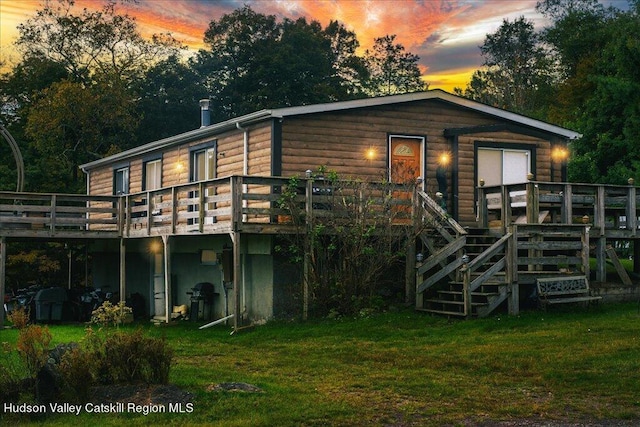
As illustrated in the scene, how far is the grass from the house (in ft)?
8.70

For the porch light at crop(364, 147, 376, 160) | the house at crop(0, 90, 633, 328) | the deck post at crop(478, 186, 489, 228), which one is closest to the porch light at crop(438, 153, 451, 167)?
the house at crop(0, 90, 633, 328)

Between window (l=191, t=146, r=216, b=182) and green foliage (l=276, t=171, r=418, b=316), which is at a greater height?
window (l=191, t=146, r=216, b=182)

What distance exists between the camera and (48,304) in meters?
24.4

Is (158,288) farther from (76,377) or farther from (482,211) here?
(76,377)

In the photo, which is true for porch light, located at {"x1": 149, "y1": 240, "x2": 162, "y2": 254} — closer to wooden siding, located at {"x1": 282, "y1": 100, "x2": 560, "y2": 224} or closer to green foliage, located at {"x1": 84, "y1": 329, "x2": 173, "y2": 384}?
wooden siding, located at {"x1": 282, "y1": 100, "x2": 560, "y2": 224}

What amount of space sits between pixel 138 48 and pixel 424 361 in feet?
135

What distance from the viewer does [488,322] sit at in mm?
16375

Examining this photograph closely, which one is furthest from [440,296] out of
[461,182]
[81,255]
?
[81,255]

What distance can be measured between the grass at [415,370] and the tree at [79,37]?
3231cm

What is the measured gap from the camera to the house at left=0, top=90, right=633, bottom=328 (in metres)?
19.8

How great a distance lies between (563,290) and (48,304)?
14.3m

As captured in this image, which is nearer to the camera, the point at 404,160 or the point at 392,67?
the point at 404,160

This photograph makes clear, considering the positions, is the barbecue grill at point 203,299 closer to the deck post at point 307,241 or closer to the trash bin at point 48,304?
the trash bin at point 48,304

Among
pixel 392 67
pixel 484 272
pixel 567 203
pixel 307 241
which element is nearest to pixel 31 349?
pixel 307 241
